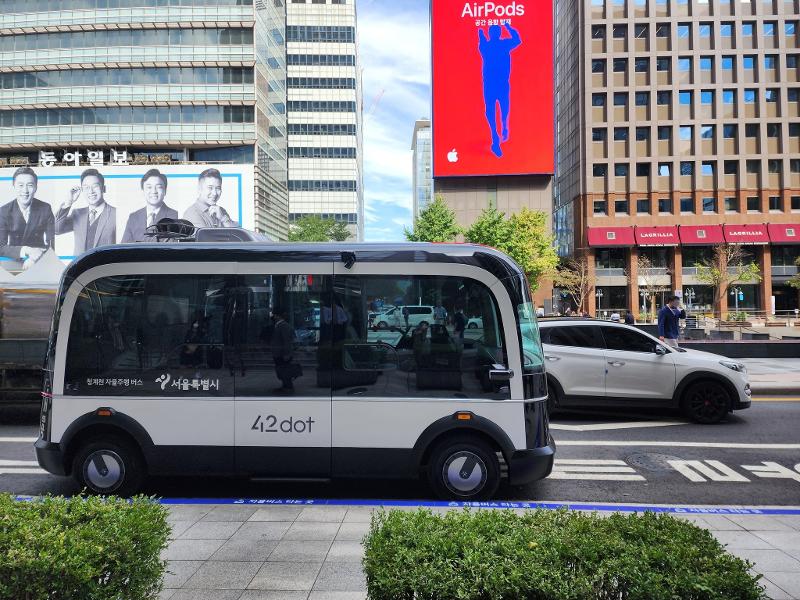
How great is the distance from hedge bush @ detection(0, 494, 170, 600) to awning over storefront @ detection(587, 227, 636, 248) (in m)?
57.9

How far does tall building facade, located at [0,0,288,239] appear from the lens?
154 feet

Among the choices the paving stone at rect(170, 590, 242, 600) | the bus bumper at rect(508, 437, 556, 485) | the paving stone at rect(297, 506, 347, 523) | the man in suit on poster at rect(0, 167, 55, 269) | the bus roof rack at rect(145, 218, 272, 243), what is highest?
the man in suit on poster at rect(0, 167, 55, 269)

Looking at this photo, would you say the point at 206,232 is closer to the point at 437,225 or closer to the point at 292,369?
the point at 292,369

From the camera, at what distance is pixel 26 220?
35969 millimetres

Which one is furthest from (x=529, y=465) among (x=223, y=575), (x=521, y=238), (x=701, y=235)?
(x=701, y=235)

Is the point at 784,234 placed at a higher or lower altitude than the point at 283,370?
higher

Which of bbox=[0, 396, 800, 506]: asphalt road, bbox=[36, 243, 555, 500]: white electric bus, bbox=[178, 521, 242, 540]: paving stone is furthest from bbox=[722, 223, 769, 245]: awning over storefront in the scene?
bbox=[178, 521, 242, 540]: paving stone

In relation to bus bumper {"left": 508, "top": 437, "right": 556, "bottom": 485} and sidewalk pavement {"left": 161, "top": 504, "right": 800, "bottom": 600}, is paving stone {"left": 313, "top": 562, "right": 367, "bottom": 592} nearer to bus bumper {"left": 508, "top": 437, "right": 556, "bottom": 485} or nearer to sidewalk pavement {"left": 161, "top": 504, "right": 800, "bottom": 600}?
sidewalk pavement {"left": 161, "top": 504, "right": 800, "bottom": 600}

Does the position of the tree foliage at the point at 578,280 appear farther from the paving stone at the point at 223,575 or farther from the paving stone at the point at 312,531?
the paving stone at the point at 223,575

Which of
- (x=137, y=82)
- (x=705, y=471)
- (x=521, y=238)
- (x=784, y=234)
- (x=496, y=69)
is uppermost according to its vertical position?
(x=496, y=69)

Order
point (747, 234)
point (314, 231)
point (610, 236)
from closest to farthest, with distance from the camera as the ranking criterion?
point (747, 234), point (610, 236), point (314, 231)

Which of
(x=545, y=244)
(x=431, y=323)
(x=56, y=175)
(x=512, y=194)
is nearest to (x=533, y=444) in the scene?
(x=431, y=323)

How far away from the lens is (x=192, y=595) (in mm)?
3715

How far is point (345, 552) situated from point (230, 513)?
5.38 feet
